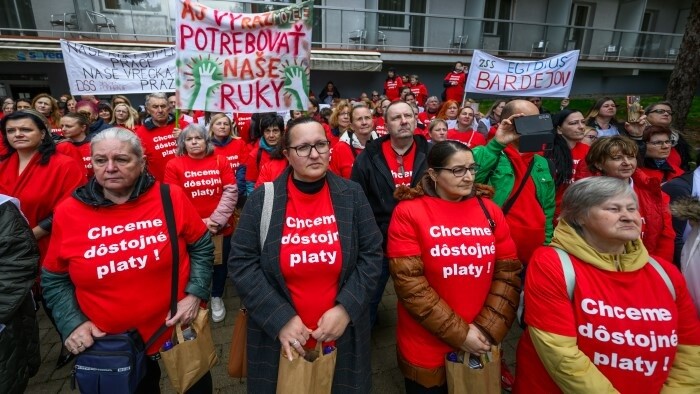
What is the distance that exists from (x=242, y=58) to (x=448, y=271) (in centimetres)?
273

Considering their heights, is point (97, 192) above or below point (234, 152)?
above

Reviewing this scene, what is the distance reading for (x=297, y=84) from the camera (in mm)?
3752

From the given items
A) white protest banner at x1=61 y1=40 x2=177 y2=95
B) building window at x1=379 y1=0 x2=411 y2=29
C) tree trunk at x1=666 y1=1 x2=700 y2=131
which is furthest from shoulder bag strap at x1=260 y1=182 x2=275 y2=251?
building window at x1=379 y1=0 x2=411 y2=29

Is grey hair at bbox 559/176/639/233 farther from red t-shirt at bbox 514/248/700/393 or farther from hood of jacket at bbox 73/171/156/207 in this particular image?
hood of jacket at bbox 73/171/156/207

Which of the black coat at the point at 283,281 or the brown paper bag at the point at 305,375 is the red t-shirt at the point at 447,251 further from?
the brown paper bag at the point at 305,375

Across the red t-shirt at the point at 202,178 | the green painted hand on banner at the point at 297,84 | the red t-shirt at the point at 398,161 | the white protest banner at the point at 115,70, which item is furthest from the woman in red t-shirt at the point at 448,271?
the white protest banner at the point at 115,70

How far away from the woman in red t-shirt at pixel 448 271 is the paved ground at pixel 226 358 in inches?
28.4

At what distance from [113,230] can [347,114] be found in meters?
4.30

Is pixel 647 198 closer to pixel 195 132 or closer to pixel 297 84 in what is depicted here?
pixel 297 84

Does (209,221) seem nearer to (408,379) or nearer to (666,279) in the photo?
(408,379)

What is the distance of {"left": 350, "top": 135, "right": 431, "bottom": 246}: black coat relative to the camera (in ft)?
9.83

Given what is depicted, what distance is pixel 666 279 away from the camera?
184 cm

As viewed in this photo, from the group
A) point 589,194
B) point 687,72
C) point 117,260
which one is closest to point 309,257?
point 117,260

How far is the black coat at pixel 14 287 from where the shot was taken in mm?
1982
